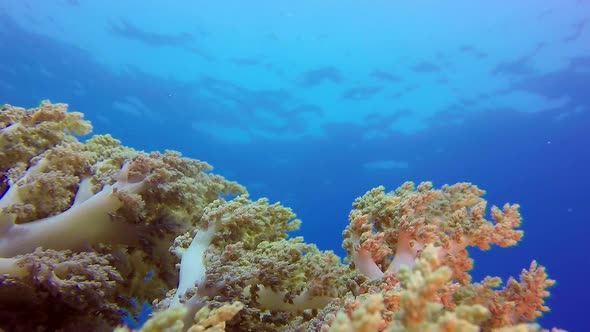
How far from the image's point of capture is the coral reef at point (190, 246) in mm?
2689

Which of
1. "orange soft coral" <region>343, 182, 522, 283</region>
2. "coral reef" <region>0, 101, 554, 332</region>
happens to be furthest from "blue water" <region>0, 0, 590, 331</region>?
"coral reef" <region>0, 101, 554, 332</region>

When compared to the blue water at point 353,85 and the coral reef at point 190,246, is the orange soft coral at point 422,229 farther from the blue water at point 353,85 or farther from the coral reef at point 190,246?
the blue water at point 353,85

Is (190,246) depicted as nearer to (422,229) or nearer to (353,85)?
(422,229)

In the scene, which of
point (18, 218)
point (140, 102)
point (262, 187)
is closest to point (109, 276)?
point (18, 218)

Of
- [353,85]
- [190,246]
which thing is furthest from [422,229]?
[353,85]

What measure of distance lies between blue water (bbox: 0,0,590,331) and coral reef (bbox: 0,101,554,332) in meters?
28.8

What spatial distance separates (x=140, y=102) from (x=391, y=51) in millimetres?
30130

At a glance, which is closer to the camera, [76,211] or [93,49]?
[76,211]

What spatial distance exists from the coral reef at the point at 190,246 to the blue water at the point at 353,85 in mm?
28823

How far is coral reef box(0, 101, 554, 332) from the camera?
2.69 meters

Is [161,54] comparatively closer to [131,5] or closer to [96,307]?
[131,5]

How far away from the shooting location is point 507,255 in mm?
63094

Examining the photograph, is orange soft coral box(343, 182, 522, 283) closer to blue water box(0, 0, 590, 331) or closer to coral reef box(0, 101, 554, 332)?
coral reef box(0, 101, 554, 332)

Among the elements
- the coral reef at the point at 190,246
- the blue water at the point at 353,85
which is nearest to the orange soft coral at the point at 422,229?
the coral reef at the point at 190,246
